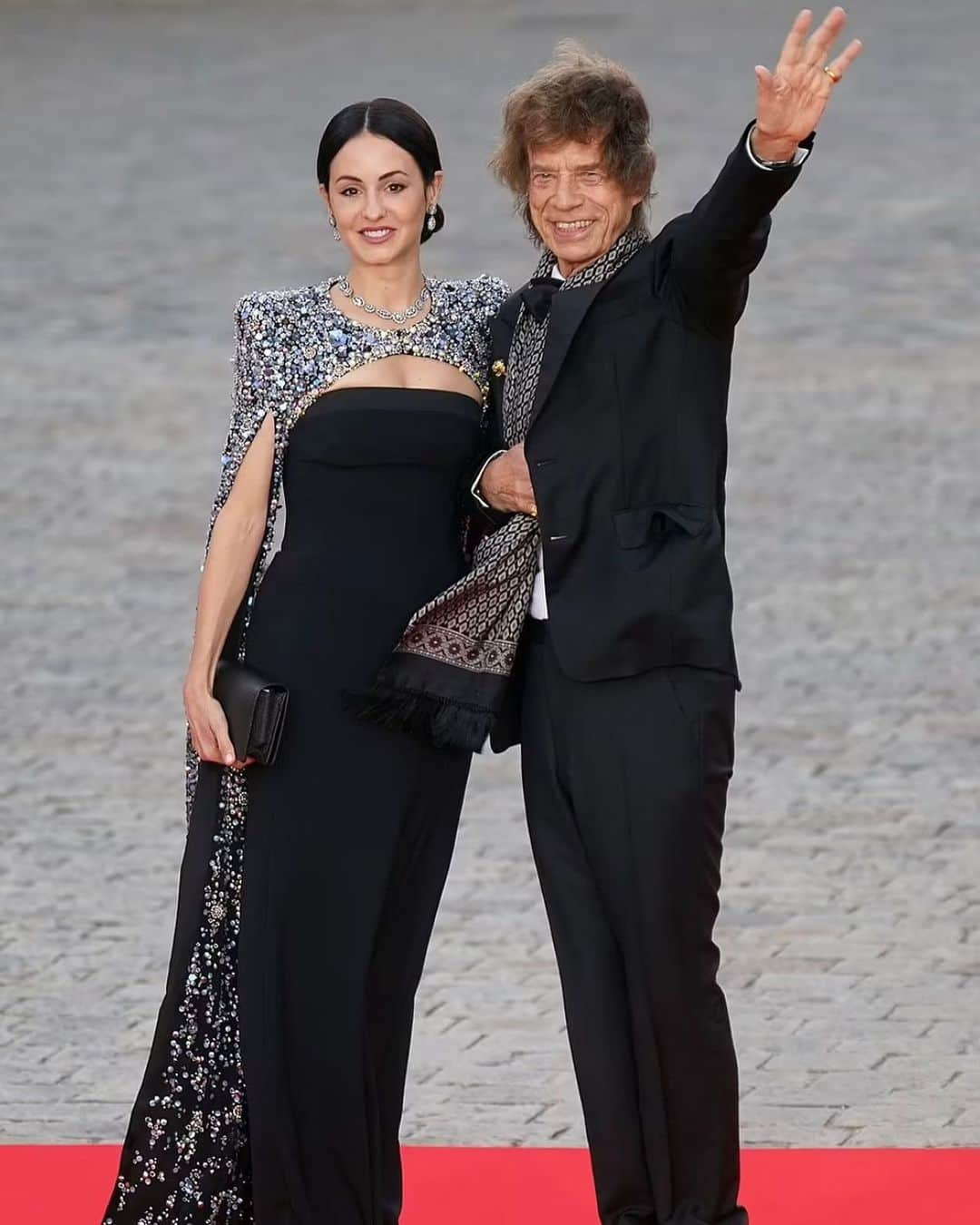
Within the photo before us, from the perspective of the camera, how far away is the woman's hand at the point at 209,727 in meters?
3.73

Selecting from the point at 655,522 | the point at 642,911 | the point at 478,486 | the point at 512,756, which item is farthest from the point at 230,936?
the point at 512,756

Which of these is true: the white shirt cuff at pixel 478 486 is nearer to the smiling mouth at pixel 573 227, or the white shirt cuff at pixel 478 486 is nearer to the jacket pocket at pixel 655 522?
the jacket pocket at pixel 655 522

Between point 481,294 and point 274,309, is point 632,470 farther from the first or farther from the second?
point 274,309

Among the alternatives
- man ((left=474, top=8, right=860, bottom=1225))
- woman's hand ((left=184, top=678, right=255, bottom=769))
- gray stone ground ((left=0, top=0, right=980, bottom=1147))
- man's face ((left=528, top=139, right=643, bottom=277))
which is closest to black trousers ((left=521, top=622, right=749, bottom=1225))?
man ((left=474, top=8, right=860, bottom=1225))

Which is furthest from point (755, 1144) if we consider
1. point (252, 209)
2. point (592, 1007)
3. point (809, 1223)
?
point (252, 209)

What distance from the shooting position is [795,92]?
3.23 m

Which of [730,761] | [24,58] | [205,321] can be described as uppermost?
[24,58]

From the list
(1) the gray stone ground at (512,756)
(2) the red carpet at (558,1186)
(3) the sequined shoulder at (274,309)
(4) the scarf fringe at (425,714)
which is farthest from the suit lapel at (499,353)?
(1) the gray stone ground at (512,756)

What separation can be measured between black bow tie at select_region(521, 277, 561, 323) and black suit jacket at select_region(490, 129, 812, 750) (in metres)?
0.05

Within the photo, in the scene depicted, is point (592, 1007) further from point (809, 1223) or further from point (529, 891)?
point (529, 891)

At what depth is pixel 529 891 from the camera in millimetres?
6215

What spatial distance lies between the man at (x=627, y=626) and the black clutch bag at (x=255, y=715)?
15.9 inches

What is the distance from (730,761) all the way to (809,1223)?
37.8 inches

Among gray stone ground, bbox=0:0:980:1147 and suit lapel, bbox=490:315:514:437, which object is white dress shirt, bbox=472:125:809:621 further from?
gray stone ground, bbox=0:0:980:1147
